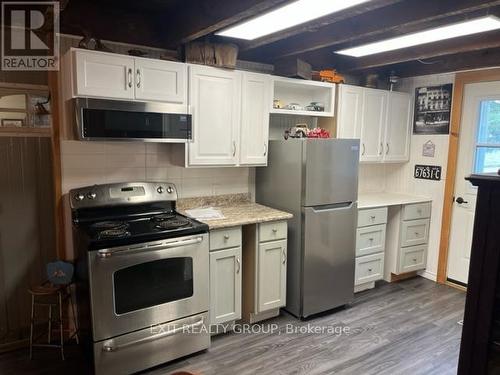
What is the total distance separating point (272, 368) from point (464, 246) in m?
2.55

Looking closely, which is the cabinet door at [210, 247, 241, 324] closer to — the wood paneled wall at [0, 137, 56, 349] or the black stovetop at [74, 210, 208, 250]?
the black stovetop at [74, 210, 208, 250]

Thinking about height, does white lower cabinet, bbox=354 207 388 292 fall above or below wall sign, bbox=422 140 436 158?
below

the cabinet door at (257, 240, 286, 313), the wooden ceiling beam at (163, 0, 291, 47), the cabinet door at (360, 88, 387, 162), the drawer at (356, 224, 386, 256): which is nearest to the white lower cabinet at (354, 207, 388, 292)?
the drawer at (356, 224, 386, 256)

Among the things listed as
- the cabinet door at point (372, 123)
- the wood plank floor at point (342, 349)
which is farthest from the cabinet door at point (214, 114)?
Result: the cabinet door at point (372, 123)

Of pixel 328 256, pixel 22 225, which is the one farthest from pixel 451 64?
pixel 22 225

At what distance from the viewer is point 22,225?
261 cm

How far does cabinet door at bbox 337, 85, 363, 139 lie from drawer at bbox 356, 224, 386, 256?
3.15ft

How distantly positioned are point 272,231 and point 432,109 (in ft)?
7.98

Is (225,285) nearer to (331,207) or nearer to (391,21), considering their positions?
(331,207)

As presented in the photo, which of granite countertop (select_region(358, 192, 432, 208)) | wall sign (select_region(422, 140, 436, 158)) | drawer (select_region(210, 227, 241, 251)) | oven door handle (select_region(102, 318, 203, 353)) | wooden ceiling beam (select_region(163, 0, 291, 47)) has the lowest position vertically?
oven door handle (select_region(102, 318, 203, 353))

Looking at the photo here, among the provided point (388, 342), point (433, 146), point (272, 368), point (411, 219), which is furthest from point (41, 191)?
point (433, 146)

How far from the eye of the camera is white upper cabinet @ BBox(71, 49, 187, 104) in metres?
2.27

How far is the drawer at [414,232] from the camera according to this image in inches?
153

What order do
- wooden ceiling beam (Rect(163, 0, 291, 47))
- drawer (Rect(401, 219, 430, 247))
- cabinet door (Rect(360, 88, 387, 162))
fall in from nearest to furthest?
wooden ceiling beam (Rect(163, 0, 291, 47)) < cabinet door (Rect(360, 88, 387, 162)) < drawer (Rect(401, 219, 430, 247))
